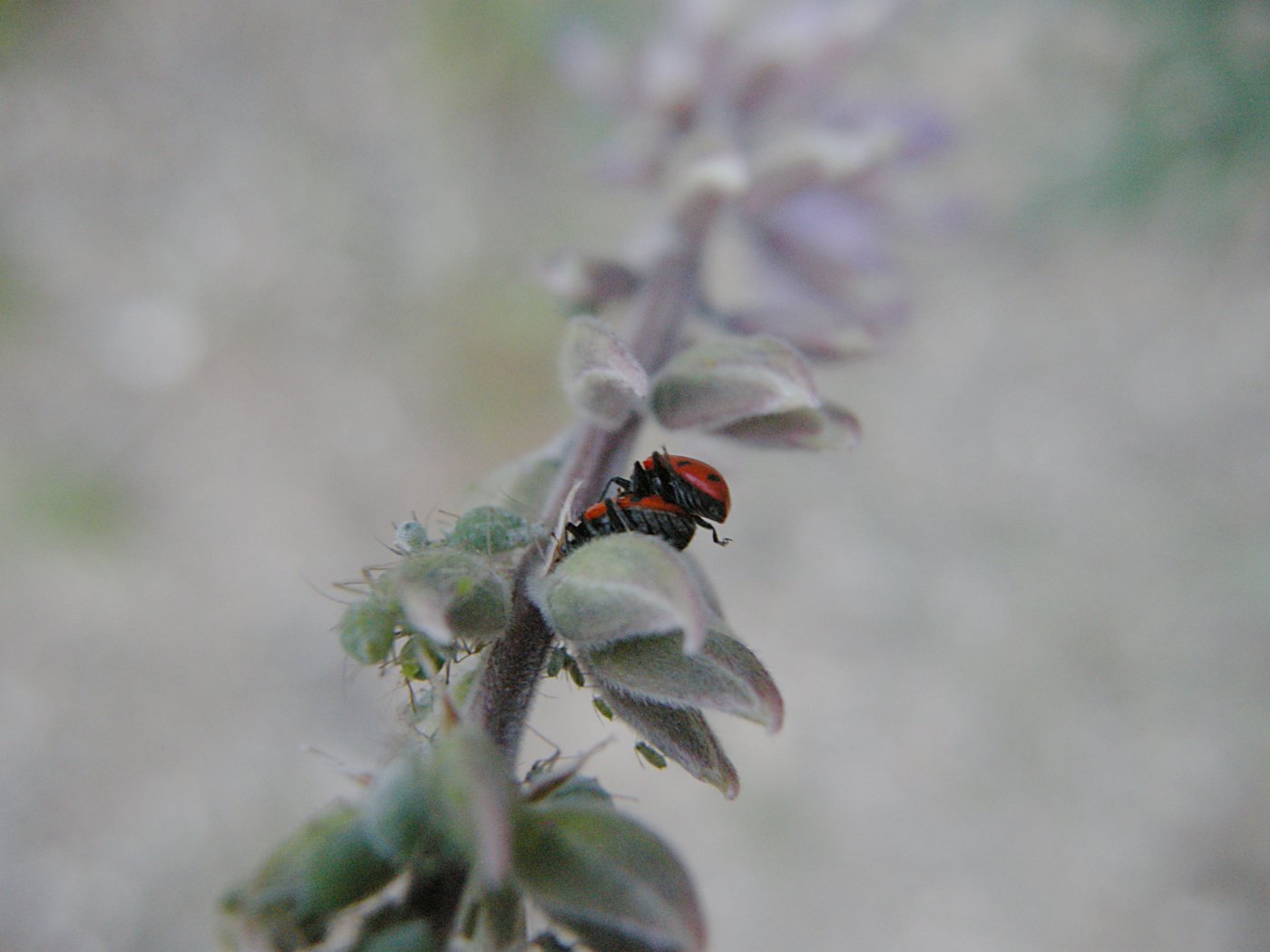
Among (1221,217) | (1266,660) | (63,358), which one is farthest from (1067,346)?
(63,358)

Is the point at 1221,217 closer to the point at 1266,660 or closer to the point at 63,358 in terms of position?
the point at 1266,660

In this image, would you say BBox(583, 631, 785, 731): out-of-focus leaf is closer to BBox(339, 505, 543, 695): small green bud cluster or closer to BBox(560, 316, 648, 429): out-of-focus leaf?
BBox(339, 505, 543, 695): small green bud cluster

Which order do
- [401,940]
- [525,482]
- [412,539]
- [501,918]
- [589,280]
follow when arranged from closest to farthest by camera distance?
[401,940], [501,918], [412,539], [525,482], [589,280]

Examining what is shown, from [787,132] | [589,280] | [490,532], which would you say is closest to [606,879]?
[490,532]

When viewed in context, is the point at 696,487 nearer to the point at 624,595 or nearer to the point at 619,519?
the point at 619,519

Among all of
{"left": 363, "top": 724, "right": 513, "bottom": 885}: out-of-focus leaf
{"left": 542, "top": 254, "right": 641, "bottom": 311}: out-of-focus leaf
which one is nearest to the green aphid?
{"left": 363, "top": 724, "right": 513, "bottom": 885}: out-of-focus leaf

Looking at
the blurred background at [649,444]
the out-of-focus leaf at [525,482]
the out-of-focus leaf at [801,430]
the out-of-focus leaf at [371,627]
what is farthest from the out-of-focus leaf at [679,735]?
the blurred background at [649,444]
